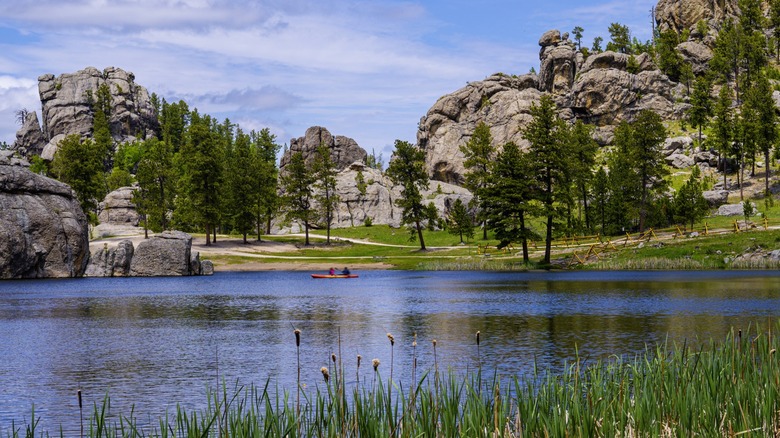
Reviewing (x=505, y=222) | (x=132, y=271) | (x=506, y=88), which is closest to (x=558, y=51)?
(x=506, y=88)

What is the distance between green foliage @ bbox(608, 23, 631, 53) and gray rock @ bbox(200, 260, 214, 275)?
434 feet

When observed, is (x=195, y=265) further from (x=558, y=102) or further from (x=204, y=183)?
(x=558, y=102)

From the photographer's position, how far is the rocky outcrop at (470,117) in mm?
159750

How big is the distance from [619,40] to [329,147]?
7867 cm

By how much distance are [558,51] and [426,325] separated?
153 meters

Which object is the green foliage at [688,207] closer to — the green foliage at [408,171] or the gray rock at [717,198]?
the gray rock at [717,198]

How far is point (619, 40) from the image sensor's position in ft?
638

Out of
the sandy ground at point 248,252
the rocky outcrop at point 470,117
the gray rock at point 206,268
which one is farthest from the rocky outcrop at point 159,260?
the rocky outcrop at point 470,117

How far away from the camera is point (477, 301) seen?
4938 centimetres

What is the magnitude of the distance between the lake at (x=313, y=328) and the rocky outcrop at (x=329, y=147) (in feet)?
340

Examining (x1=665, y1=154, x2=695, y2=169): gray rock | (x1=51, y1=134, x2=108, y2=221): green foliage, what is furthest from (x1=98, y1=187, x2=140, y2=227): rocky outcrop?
(x1=665, y1=154, x2=695, y2=169): gray rock

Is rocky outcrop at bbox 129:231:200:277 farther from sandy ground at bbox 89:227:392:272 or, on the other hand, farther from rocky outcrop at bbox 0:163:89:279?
rocky outcrop at bbox 0:163:89:279

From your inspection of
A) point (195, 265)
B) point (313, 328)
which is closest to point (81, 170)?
point (195, 265)

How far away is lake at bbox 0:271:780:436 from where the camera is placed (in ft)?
75.4
